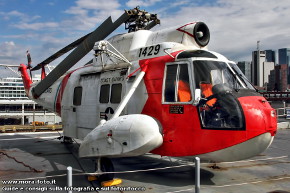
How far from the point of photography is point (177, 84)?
6.59 metres

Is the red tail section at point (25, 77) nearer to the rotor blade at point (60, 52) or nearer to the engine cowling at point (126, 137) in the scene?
the rotor blade at point (60, 52)

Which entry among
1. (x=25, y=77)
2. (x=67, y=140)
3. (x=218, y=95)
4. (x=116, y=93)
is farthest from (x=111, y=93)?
(x=25, y=77)

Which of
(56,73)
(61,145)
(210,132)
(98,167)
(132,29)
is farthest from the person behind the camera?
(61,145)

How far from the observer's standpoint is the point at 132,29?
9.55 m

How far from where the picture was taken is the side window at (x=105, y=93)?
332 inches

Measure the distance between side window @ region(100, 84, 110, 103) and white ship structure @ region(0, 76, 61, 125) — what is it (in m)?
76.0

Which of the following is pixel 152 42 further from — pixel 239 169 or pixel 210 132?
pixel 239 169

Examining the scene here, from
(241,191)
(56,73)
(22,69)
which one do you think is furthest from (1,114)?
(241,191)

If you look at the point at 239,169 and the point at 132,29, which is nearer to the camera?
the point at 239,169

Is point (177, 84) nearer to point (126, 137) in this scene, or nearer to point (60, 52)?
point (126, 137)

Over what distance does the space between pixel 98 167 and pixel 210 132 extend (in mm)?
2952

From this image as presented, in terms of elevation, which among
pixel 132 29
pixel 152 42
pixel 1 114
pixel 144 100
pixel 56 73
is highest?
pixel 132 29

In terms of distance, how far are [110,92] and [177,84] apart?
2.55m

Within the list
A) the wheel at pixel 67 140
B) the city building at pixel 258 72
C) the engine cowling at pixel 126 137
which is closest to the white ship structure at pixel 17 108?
the wheel at pixel 67 140
